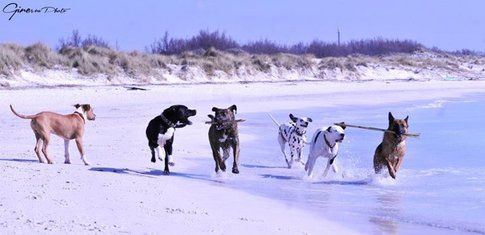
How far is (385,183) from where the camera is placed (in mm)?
10523

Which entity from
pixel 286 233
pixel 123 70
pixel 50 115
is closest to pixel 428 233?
pixel 286 233

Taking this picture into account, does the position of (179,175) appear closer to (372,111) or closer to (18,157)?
(18,157)

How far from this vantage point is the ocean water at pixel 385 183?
800cm

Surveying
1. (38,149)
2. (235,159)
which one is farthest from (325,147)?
(38,149)

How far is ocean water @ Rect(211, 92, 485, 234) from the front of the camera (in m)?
8.00

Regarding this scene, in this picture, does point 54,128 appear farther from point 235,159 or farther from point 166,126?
point 235,159

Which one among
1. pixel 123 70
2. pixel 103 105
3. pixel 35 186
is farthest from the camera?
pixel 123 70

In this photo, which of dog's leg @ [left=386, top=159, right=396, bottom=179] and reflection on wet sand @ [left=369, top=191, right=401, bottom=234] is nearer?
reflection on wet sand @ [left=369, top=191, right=401, bottom=234]

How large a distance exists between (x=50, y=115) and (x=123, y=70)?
21.2m

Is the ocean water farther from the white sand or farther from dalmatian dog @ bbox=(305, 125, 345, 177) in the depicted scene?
the white sand

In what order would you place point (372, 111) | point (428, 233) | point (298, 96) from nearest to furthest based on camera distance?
point (428, 233), point (372, 111), point (298, 96)

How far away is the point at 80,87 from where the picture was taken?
25859 millimetres

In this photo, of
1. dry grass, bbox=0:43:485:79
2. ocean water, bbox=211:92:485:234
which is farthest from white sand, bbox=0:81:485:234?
dry grass, bbox=0:43:485:79

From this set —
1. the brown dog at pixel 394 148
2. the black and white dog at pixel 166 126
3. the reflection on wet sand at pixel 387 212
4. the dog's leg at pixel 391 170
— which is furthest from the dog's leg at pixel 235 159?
the reflection on wet sand at pixel 387 212
